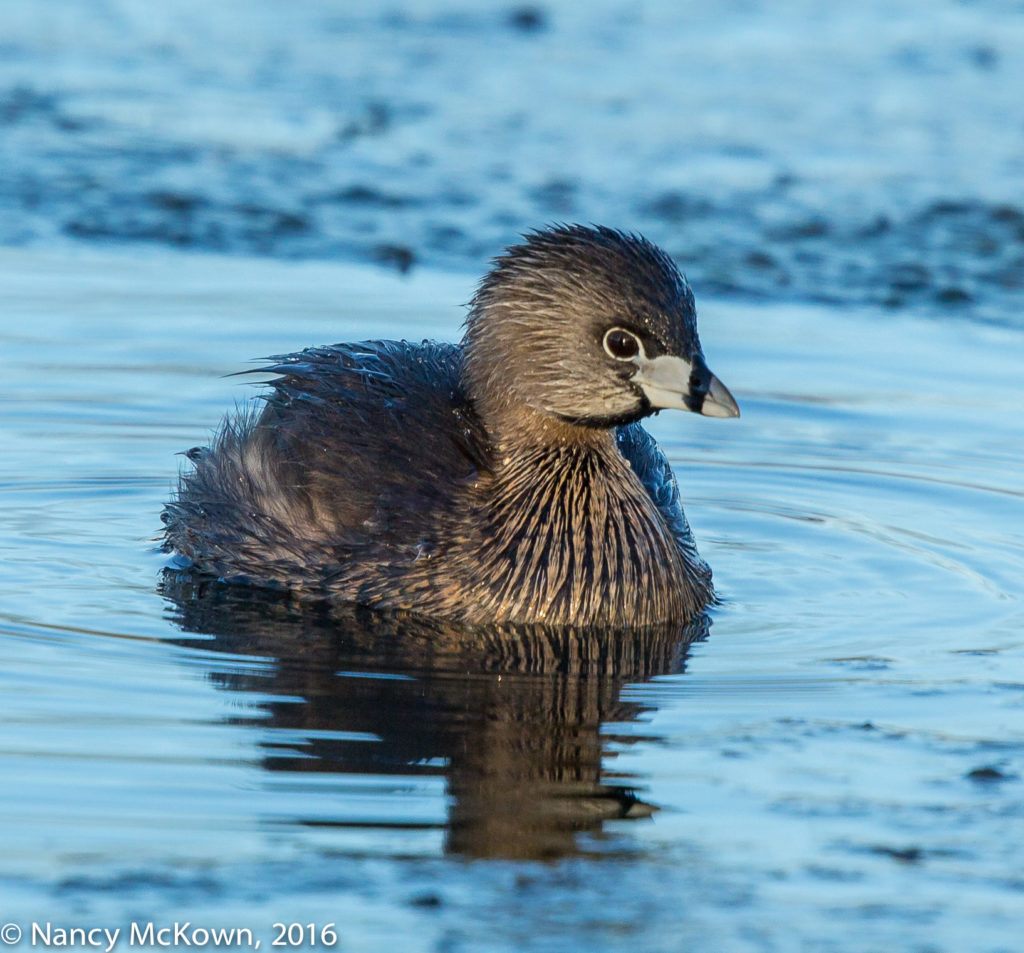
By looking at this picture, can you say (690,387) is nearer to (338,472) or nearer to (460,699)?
(338,472)

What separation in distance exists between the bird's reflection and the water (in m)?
0.02

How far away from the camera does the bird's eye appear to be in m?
8.52

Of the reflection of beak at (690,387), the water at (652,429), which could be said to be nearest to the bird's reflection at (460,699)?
the water at (652,429)

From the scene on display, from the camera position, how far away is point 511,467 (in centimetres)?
889

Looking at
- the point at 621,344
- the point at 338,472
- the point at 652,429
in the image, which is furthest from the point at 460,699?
the point at 652,429

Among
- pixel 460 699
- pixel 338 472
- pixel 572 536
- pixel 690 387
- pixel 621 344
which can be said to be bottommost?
pixel 460 699

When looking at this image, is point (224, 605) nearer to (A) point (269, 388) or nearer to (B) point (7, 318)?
(A) point (269, 388)

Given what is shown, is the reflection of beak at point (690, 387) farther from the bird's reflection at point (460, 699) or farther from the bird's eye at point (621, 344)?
the bird's reflection at point (460, 699)

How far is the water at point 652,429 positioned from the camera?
6.02 m

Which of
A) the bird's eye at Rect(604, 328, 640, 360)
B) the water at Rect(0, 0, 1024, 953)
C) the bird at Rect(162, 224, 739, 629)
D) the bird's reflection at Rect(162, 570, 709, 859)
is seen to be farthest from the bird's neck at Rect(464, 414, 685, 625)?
the bird's eye at Rect(604, 328, 640, 360)

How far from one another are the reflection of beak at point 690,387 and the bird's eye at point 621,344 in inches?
3.8

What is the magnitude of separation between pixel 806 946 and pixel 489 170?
32.0ft

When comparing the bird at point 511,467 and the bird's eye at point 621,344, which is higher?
the bird's eye at point 621,344

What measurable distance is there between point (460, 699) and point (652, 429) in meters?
4.37
